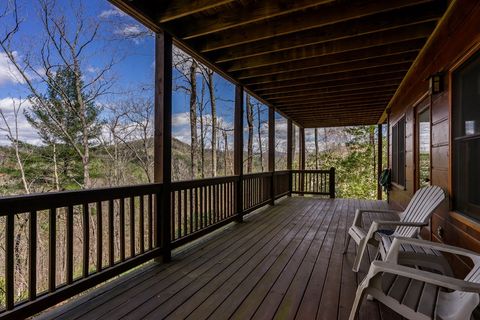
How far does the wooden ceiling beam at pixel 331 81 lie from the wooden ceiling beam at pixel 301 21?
74.8 inches

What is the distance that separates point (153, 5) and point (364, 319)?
3.43 m

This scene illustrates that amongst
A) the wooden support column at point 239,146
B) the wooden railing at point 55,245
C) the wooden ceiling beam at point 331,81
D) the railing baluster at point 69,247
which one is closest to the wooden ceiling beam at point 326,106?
the wooden ceiling beam at point 331,81

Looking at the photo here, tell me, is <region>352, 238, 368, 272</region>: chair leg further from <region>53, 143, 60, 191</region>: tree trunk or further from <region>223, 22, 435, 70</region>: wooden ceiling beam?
<region>53, 143, 60, 191</region>: tree trunk

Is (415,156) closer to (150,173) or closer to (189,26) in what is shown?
(189,26)

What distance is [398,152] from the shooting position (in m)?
5.75

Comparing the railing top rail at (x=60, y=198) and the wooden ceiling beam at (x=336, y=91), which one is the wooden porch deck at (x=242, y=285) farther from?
the wooden ceiling beam at (x=336, y=91)

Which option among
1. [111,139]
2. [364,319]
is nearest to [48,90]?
[111,139]

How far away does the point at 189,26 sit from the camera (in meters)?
3.12

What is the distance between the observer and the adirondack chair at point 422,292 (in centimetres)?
122

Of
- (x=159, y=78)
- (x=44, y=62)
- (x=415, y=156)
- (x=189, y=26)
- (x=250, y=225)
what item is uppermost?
(x=44, y=62)

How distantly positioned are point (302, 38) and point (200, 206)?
8.71ft

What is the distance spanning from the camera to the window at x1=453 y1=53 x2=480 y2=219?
202 cm

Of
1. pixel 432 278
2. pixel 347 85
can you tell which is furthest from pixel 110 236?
pixel 347 85

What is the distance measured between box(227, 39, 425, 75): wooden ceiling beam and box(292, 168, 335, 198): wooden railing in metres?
4.64
